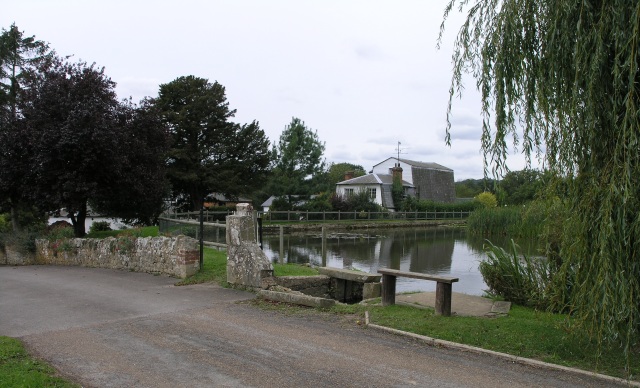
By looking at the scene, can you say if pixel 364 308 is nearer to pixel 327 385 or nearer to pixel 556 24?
pixel 327 385

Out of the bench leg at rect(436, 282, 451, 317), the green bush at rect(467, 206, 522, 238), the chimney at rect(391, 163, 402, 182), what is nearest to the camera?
the bench leg at rect(436, 282, 451, 317)

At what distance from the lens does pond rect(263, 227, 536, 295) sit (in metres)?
15.8

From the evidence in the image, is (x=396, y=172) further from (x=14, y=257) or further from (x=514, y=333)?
(x=514, y=333)

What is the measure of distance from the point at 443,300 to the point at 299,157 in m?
41.9

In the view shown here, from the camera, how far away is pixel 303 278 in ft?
36.6

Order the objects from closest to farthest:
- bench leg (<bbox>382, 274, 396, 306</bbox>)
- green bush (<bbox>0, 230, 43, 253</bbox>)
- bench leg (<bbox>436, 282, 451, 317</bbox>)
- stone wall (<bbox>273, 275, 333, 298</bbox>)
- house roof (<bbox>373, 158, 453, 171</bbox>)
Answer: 1. bench leg (<bbox>436, 282, 451, 317</bbox>)
2. bench leg (<bbox>382, 274, 396, 306</bbox>)
3. stone wall (<bbox>273, 275, 333, 298</bbox>)
4. green bush (<bbox>0, 230, 43, 253</bbox>)
5. house roof (<bbox>373, 158, 453, 171</bbox>)

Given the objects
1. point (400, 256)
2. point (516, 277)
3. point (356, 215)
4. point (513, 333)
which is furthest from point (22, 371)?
point (356, 215)

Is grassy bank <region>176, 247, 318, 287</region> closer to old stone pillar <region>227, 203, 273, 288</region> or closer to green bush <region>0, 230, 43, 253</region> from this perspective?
old stone pillar <region>227, 203, 273, 288</region>

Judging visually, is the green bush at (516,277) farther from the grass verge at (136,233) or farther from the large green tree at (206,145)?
Answer: the large green tree at (206,145)

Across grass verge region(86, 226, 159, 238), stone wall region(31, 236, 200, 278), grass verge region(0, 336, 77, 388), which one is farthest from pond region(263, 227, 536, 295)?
grass verge region(0, 336, 77, 388)

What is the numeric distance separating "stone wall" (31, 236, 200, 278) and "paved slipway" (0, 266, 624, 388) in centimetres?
206

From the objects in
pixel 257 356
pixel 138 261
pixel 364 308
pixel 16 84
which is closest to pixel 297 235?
pixel 16 84

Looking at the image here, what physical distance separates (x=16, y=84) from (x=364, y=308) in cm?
2579

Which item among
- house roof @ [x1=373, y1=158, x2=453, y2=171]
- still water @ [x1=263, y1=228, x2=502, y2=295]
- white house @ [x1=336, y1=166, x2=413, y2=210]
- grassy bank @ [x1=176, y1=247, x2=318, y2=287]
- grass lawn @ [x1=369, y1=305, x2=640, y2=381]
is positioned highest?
house roof @ [x1=373, y1=158, x2=453, y2=171]
